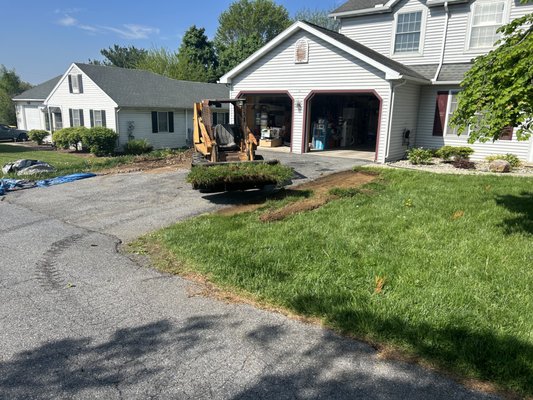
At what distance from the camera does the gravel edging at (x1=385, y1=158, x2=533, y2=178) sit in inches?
503

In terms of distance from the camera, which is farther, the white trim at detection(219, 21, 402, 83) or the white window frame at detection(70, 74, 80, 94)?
the white window frame at detection(70, 74, 80, 94)

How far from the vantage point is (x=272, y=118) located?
21562 mm

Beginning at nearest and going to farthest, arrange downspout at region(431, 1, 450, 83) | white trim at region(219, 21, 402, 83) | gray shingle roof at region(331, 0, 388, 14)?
white trim at region(219, 21, 402, 83) < downspout at region(431, 1, 450, 83) < gray shingle roof at region(331, 0, 388, 14)

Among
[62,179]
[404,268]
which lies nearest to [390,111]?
[404,268]

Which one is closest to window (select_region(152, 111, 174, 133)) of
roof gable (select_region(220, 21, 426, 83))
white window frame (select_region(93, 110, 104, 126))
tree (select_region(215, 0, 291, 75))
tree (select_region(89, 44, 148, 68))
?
white window frame (select_region(93, 110, 104, 126))

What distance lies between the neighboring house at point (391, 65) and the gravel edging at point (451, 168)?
81cm

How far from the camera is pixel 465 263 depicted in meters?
5.39

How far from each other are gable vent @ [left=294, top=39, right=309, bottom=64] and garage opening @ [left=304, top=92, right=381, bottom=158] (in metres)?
1.78

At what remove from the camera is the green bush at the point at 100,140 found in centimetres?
2070

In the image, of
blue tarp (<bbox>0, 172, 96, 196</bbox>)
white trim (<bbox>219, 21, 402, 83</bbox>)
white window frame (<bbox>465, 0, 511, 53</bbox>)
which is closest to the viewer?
blue tarp (<bbox>0, 172, 96, 196</bbox>)

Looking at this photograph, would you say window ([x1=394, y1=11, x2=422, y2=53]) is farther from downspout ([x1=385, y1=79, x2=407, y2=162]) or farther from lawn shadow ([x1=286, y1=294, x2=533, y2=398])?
lawn shadow ([x1=286, y1=294, x2=533, y2=398])

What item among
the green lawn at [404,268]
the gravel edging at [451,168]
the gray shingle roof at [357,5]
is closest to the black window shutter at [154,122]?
the gray shingle roof at [357,5]

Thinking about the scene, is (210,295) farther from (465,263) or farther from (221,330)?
(465,263)

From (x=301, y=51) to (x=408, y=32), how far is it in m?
5.06
